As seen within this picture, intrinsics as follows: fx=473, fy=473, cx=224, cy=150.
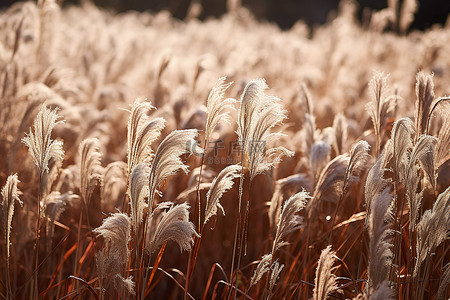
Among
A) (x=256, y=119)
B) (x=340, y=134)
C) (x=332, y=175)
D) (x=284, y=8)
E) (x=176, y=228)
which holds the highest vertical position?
(x=284, y=8)

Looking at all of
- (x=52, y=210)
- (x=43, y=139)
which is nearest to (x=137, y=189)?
(x=43, y=139)

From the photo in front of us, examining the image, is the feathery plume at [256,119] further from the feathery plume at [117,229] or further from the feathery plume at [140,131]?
the feathery plume at [117,229]

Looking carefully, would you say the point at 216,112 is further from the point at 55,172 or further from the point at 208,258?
the point at 208,258

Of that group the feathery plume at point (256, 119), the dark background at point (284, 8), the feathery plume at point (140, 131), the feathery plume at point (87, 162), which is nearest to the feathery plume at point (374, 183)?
the feathery plume at point (256, 119)

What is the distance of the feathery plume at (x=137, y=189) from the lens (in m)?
1.46

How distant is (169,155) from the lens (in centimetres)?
151

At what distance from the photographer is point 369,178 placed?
5.15ft

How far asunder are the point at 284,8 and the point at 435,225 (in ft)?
76.3

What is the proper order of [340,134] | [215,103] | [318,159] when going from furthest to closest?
[340,134], [318,159], [215,103]

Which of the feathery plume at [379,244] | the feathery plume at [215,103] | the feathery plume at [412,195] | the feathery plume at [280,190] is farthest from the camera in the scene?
the feathery plume at [280,190]

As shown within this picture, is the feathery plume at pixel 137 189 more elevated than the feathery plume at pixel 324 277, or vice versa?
the feathery plume at pixel 137 189

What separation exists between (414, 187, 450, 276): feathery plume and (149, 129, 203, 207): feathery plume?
760mm

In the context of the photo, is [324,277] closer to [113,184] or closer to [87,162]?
[87,162]

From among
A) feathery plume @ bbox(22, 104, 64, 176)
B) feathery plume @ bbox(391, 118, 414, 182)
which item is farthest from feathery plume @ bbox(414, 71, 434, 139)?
feathery plume @ bbox(22, 104, 64, 176)
